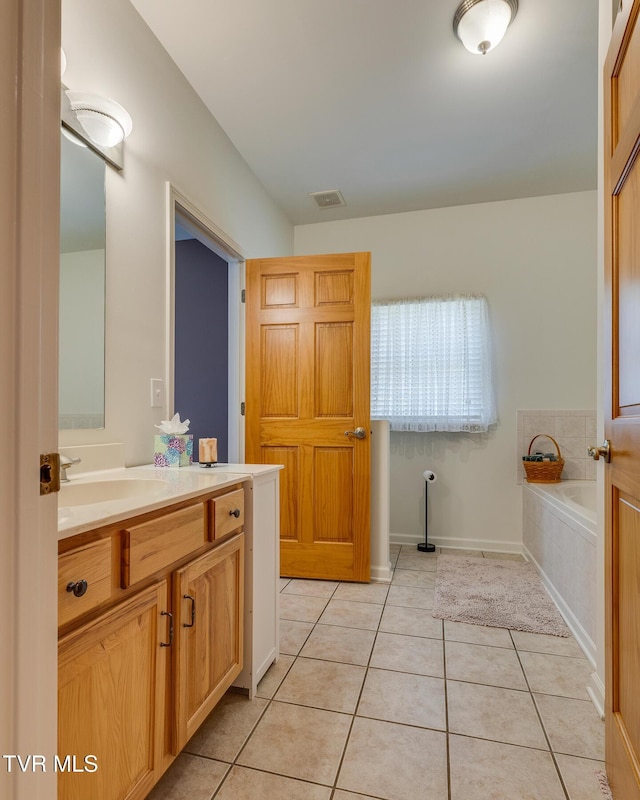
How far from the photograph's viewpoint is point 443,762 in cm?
135

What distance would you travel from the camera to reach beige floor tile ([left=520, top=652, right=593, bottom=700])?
1.72m

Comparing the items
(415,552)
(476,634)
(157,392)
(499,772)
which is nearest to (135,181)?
(157,392)

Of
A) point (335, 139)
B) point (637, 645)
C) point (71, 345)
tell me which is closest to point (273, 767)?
point (637, 645)

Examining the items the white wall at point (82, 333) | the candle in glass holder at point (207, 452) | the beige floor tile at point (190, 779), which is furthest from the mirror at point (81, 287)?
the beige floor tile at point (190, 779)

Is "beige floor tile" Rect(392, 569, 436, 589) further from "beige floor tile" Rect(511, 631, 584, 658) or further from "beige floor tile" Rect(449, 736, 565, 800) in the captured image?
"beige floor tile" Rect(449, 736, 565, 800)

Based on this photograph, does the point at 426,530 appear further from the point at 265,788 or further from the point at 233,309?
the point at 265,788

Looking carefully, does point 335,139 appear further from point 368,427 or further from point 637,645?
point 637,645

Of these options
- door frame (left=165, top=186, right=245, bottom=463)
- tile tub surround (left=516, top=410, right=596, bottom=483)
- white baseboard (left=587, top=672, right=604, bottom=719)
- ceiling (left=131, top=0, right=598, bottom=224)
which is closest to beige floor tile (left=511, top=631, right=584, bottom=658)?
white baseboard (left=587, top=672, right=604, bottom=719)

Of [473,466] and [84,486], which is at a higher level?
[84,486]

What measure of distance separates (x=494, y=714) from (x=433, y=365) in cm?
250

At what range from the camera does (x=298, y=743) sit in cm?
142

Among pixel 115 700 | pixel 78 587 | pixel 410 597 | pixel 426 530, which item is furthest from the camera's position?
pixel 426 530

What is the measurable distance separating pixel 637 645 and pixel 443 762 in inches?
27.9

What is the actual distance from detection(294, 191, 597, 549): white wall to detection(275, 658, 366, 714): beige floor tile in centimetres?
201
